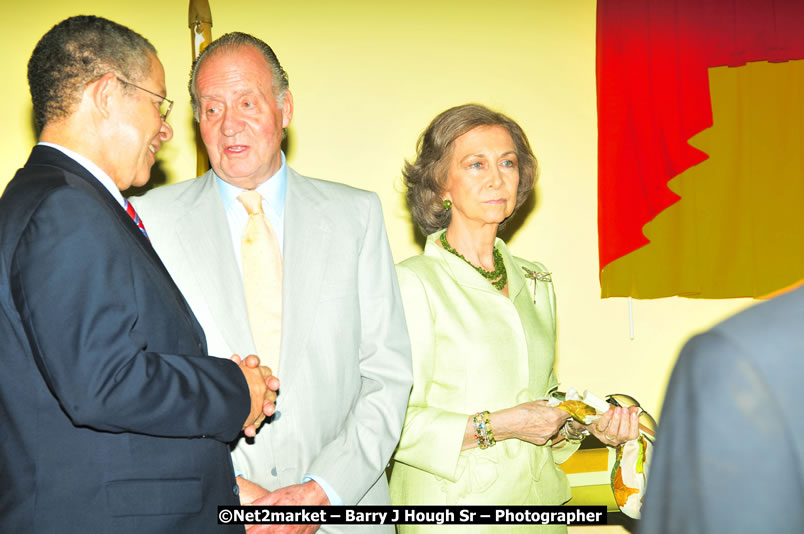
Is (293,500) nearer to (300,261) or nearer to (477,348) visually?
(300,261)

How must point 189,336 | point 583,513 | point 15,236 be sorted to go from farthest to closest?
point 583,513 < point 189,336 < point 15,236

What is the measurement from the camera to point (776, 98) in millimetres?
4043

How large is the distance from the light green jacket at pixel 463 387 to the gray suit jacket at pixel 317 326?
19cm

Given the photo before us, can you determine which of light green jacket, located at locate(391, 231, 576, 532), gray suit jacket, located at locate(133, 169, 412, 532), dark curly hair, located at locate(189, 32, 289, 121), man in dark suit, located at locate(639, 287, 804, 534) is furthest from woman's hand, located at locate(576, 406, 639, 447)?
man in dark suit, located at locate(639, 287, 804, 534)

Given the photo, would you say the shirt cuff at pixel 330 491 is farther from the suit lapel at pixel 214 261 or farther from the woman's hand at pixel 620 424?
the woman's hand at pixel 620 424

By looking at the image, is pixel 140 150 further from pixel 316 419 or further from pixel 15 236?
pixel 316 419

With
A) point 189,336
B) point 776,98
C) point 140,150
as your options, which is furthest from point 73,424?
point 776,98

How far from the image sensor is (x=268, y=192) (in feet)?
7.65

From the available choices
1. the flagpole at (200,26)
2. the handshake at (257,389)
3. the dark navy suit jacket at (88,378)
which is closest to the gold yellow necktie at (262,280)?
the handshake at (257,389)

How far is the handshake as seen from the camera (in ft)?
6.06

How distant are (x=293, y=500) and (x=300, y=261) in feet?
2.13

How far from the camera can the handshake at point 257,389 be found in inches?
72.7

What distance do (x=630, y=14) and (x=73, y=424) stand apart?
355 centimetres

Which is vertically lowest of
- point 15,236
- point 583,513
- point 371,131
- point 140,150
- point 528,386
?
point 583,513
